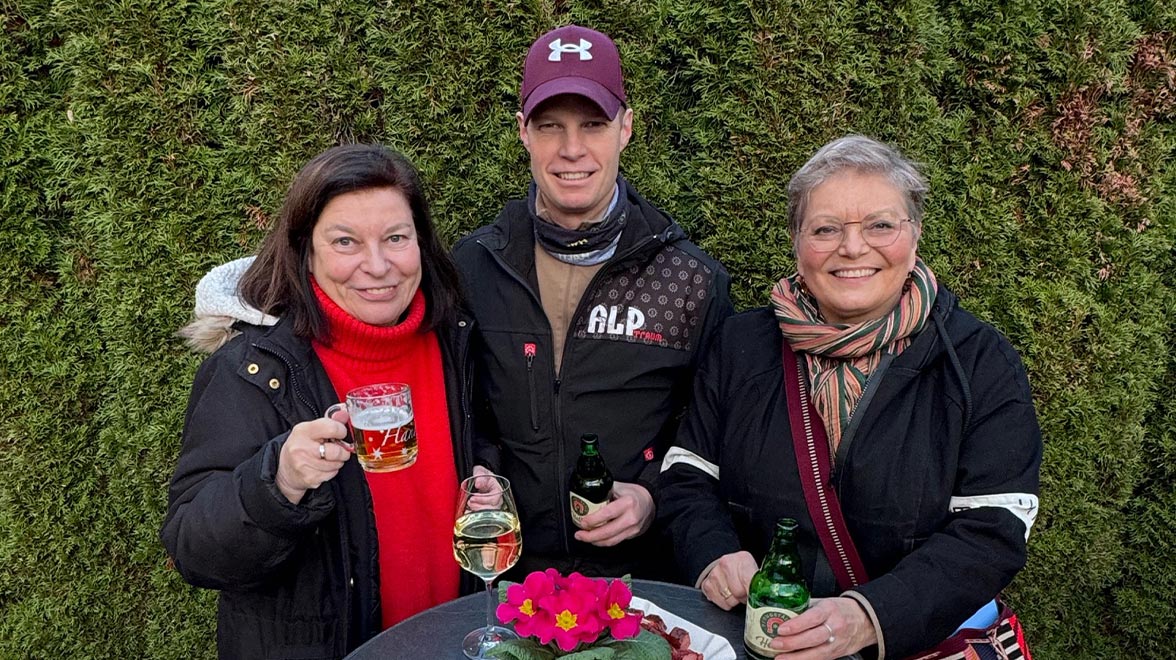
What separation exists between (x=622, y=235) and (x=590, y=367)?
1.67 ft

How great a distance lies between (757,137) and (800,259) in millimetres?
1337

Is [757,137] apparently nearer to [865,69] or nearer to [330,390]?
[865,69]

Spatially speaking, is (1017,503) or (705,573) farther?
(705,573)

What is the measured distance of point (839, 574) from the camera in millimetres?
2570

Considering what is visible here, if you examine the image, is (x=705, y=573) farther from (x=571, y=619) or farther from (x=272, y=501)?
(x=272, y=501)

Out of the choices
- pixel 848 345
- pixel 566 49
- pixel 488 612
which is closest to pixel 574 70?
pixel 566 49

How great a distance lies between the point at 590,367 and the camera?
3.12 metres

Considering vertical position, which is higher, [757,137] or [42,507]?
[757,137]

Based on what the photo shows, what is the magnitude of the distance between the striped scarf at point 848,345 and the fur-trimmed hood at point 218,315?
1659mm

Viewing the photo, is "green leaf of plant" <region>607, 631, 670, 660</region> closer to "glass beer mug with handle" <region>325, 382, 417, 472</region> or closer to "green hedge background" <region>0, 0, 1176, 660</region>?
"glass beer mug with handle" <region>325, 382, 417, 472</region>

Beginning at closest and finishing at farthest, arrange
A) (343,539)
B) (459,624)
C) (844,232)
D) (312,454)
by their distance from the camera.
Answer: (312,454), (459,624), (343,539), (844,232)

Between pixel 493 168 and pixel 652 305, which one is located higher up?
pixel 493 168

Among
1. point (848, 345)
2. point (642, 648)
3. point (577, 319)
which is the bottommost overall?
point (642, 648)

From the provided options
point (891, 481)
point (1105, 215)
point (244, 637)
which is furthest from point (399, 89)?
point (1105, 215)
